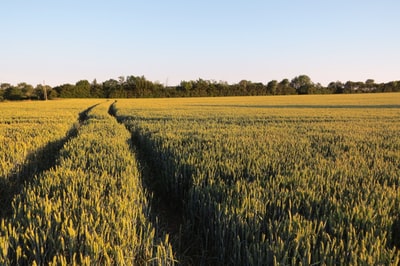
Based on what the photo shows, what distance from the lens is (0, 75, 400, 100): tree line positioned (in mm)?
78062

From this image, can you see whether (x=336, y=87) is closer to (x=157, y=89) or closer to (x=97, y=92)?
(x=157, y=89)

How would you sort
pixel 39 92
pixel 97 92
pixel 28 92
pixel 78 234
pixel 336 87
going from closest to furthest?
pixel 78 234
pixel 39 92
pixel 28 92
pixel 97 92
pixel 336 87

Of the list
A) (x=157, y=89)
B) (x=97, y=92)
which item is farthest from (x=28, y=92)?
(x=157, y=89)

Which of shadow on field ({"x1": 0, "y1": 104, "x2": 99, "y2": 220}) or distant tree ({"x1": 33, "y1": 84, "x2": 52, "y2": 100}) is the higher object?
distant tree ({"x1": 33, "y1": 84, "x2": 52, "y2": 100})

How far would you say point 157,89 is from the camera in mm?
88062

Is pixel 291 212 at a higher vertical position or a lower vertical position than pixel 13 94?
lower

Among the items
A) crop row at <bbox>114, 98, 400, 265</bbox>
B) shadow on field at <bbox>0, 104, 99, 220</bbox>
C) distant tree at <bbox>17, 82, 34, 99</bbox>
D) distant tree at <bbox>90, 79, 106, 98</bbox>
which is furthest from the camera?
distant tree at <bbox>90, 79, 106, 98</bbox>

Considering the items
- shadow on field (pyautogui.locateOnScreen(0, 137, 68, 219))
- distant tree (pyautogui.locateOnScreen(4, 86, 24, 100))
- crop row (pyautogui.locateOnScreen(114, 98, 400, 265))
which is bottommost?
shadow on field (pyautogui.locateOnScreen(0, 137, 68, 219))

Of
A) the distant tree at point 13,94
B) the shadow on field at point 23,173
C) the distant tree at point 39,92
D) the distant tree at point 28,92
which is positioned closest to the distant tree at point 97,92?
the distant tree at point 39,92

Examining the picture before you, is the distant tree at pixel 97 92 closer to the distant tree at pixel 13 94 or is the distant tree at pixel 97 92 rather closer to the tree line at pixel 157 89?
the tree line at pixel 157 89

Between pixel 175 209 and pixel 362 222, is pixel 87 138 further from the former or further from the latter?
pixel 362 222

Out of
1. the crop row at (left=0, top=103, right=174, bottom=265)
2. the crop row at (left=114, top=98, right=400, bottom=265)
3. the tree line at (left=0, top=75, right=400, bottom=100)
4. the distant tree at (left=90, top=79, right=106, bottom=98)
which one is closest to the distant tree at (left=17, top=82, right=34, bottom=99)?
the tree line at (left=0, top=75, right=400, bottom=100)

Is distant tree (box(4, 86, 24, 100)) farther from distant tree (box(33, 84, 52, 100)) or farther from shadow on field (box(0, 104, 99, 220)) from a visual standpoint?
shadow on field (box(0, 104, 99, 220))

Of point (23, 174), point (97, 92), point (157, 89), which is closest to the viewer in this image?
point (23, 174)
